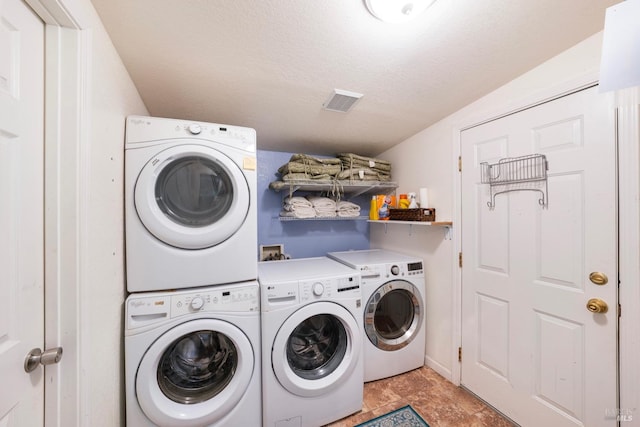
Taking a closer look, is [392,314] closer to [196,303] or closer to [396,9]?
[196,303]

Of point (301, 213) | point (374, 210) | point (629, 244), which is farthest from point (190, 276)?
point (629, 244)

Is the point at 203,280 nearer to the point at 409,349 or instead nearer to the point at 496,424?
the point at 409,349

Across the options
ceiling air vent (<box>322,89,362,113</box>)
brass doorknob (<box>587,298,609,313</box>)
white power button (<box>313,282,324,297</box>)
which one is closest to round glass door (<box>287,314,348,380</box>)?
white power button (<box>313,282,324,297</box>)

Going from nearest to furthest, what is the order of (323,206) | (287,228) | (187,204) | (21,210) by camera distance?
(21,210)
(187,204)
(323,206)
(287,228)

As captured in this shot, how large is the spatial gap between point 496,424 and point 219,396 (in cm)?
163

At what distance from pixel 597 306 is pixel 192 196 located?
2083 mm

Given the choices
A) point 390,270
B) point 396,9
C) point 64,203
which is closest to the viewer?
point 64,203

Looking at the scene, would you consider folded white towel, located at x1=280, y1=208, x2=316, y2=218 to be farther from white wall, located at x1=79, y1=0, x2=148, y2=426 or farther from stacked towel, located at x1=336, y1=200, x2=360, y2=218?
white wall, located at x1=79, y1=0, x2=148, y2=426

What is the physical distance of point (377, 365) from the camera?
1.77m

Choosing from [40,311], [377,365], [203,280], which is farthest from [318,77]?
[377,365]

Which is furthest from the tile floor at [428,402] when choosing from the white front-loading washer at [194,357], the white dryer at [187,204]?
the white dryer at [187,204]

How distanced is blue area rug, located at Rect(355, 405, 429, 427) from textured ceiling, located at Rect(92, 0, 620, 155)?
2.03m

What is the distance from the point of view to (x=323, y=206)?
2242 millimetres

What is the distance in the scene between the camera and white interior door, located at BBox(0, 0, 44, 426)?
1.95 ft
